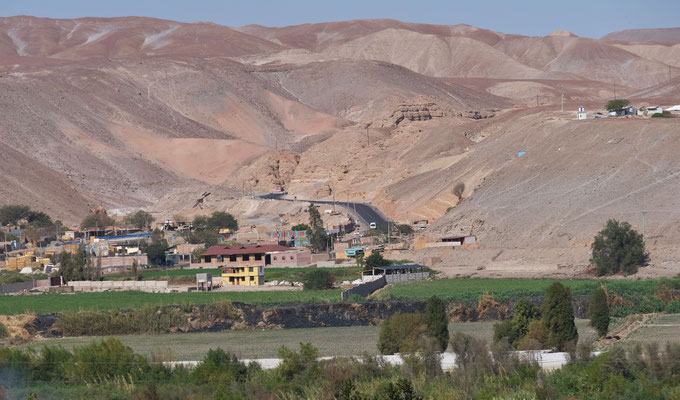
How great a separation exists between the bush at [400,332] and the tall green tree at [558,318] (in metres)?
2.90

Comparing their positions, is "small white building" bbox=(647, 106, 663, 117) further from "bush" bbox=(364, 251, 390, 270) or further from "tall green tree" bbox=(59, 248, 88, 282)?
"tall green tree" bbox=(59, 248, 88, 282)

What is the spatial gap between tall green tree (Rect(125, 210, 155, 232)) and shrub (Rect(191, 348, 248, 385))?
63528mm

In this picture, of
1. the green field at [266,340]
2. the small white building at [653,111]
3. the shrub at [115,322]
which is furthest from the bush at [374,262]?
the small white building at [653,111]

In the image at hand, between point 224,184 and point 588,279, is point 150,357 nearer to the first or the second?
point 588,279

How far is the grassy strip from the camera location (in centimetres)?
4484

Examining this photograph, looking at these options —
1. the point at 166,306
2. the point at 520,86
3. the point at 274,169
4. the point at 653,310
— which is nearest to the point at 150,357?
the point at 166,306

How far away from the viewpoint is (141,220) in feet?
304

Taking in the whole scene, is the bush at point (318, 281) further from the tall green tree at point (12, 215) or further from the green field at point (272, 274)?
the tall green tree at point (12, 215)

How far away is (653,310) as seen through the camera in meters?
39.1

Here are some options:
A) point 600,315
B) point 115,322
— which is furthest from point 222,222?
point 600,315

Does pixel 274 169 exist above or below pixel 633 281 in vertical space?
above

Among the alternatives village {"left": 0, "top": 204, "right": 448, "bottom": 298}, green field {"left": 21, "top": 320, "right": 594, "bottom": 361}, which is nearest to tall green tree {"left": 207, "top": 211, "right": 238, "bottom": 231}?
village {"left": 0, "top": 204, "right": 448, "bottom": 298}

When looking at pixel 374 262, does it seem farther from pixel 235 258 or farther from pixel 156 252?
pixel 156 252

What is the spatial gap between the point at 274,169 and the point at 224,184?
4946mm
